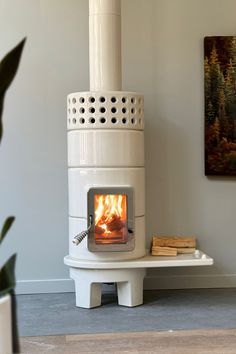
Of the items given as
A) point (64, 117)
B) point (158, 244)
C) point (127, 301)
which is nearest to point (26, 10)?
point (64, 117)

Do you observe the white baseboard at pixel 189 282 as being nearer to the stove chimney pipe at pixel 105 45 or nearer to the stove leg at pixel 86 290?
the stove leg at pixel 86 290

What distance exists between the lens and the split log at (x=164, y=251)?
2836 millimetres

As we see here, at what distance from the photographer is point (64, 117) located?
3.05m

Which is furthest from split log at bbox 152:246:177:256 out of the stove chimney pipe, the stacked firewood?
the stove chimney pipe

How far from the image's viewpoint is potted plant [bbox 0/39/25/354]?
0.84m

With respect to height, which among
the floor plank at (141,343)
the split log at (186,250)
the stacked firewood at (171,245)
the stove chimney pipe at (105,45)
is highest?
the stove chimney pipe at (105,45)

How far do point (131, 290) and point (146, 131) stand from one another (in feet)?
3.39

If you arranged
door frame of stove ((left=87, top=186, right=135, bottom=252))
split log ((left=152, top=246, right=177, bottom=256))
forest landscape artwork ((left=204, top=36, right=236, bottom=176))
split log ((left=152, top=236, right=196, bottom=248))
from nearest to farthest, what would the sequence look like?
door frame of stove ((left=87, top=186, right=135, bottom=252)) → split log ((left=152, top=246, right=177, bottom=256)) → split log ((left=152, top=236, right=196, bottom=248)) → forest landscape artwork ((left=204, top=36, right=236, bottom=176))

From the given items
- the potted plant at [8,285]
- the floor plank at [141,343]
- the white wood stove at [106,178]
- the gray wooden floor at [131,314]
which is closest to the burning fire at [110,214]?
the white wood stove at [106,178]

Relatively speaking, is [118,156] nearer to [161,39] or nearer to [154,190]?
[154,190]

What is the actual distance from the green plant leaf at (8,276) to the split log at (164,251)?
2019 mm

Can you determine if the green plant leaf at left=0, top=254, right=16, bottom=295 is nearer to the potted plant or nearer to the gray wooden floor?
the potted plant

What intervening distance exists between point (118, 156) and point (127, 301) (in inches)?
32.0

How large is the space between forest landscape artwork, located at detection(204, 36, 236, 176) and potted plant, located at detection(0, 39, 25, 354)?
2350mm
